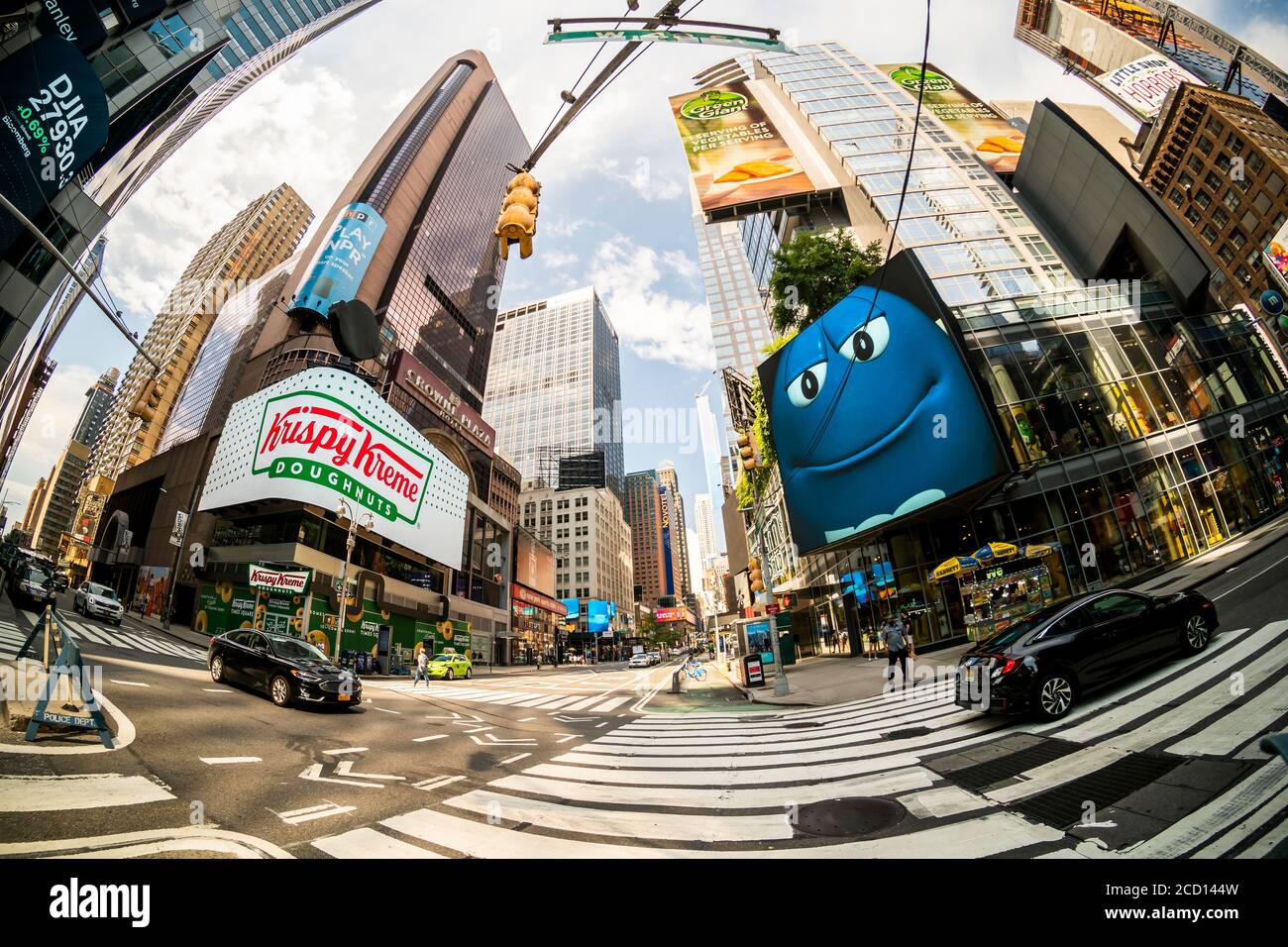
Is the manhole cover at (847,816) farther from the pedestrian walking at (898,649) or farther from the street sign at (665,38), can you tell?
the street sign at (665,38)

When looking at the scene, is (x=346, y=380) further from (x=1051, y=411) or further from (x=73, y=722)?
(x=1051, y=411)

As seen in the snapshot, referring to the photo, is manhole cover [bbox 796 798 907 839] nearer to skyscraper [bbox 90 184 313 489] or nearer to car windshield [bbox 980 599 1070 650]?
car windshield [bbox 980 599 1070 650]

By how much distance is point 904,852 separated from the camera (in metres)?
3.34

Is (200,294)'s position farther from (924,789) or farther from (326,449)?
(924,789)

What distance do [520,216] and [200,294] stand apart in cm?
11972

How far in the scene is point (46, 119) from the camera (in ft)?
30.2

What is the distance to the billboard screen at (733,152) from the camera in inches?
1257

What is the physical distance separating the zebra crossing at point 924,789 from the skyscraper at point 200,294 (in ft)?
292

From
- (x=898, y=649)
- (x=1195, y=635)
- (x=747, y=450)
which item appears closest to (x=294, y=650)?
(x=747, y=450)

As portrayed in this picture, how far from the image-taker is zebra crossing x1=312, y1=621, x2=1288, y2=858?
334 cm

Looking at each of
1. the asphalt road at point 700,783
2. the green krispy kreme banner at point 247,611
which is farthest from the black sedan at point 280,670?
the green krispy kreme banner at point 247,611

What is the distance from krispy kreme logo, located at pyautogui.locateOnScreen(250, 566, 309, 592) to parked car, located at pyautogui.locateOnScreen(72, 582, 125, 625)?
512 centimetres

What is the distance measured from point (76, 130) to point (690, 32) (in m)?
12.9
